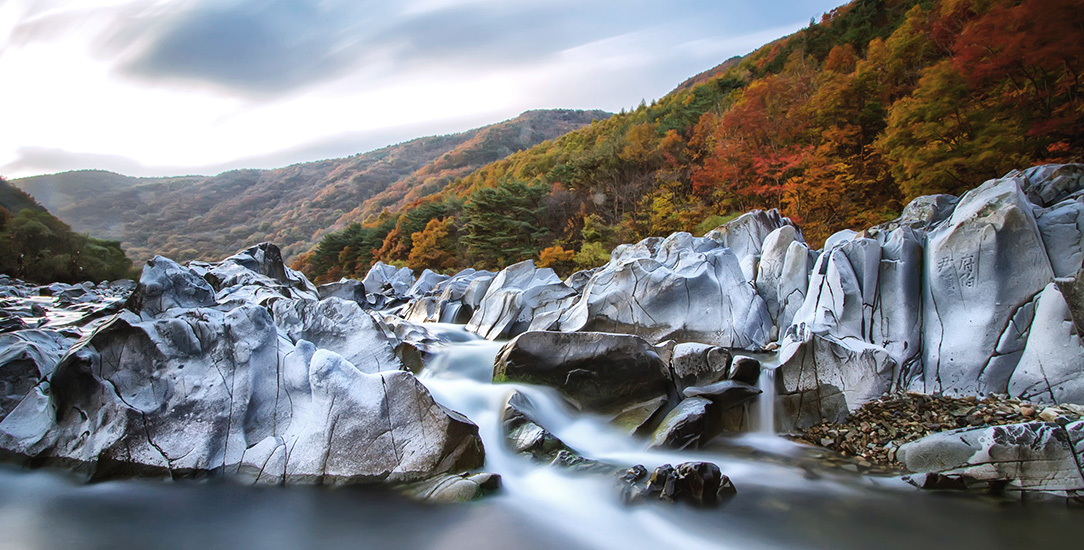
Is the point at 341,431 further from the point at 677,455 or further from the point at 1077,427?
the point at 1077,427

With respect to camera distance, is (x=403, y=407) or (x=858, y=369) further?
(x=858, y=369)

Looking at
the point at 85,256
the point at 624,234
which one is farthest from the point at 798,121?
the point at 85,256

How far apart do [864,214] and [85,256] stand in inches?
1484

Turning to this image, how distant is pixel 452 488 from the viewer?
5355 mm

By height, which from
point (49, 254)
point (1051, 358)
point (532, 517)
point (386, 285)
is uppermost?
point (49, 254)

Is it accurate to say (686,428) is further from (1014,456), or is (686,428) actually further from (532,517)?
(1014,456)

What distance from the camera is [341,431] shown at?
566cm

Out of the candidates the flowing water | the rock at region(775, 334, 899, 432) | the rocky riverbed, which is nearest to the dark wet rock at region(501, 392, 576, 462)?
the rocky riverbed

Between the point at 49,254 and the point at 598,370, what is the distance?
3035 cm

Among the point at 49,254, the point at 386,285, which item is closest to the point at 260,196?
the point at 49,254

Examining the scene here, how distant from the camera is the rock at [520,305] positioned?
13.5 meters

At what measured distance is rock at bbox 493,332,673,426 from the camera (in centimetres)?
761

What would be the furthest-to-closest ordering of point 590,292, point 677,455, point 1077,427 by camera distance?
point 590,292
point 677,455
point 1077,427

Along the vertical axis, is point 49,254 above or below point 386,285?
above
